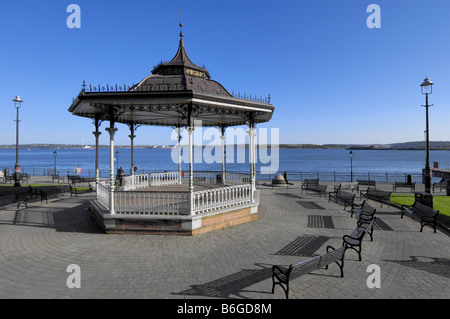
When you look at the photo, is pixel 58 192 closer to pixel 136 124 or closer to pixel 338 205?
pixel 136 124

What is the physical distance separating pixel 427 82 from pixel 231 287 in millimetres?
13129

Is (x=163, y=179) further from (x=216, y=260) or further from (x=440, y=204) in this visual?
(x=440, y=204)

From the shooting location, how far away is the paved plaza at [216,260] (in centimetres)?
499

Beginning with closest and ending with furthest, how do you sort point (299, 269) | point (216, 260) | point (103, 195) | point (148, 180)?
1. point (299, 269)
2. point (216, 260)
3. point (103, 195)
4. point (148, 180)

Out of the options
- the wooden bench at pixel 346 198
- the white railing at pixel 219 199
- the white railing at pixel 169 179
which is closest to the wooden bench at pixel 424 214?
the wooden bench at pixel 346 198

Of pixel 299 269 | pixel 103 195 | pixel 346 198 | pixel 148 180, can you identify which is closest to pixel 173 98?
pixel 103 195

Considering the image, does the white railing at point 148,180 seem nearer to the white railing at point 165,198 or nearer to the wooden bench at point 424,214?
the white railing at point 165,198

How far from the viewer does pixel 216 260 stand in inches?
258

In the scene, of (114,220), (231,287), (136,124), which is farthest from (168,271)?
(136,124)

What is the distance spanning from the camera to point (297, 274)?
484cm

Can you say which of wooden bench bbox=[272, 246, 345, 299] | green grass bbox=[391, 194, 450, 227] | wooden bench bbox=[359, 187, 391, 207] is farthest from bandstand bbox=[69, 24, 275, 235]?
green grass bbox=[391, 194, 450, 227]

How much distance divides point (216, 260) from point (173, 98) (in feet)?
18.1

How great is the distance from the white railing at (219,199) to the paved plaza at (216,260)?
0.94 meters

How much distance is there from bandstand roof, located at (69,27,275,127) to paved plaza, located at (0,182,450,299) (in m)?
4.70
